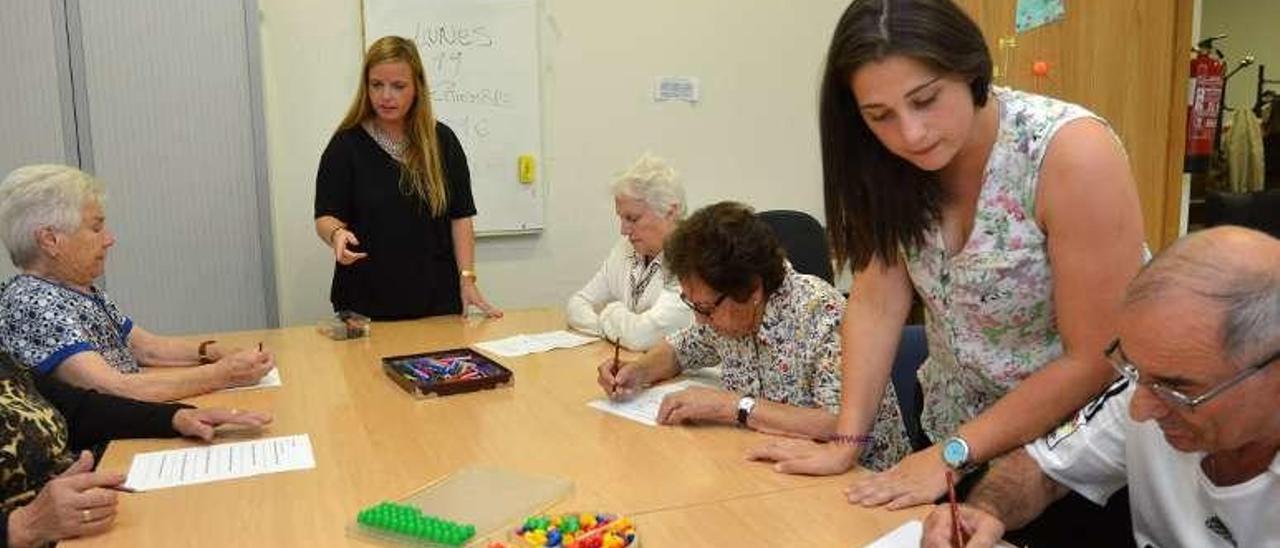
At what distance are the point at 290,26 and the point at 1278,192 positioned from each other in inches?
144

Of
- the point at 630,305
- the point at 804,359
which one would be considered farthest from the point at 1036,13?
the point at 804,359

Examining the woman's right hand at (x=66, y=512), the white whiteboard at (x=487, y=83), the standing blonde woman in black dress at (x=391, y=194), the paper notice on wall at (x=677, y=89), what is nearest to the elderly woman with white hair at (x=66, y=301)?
the woman's right hand at (x=66, y=512)

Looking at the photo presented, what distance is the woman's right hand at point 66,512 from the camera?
1.46 m

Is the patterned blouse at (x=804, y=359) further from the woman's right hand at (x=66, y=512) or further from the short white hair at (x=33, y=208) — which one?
the short white hair at (x=33, y=208)

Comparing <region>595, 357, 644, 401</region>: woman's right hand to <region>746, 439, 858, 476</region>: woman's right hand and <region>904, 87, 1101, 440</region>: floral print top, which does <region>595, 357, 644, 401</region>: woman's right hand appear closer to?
<region>746, 439, 858, 476</region>: woman's right hand

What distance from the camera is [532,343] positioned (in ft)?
9.04

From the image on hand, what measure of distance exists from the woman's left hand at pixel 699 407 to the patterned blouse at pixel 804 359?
0.39 ft

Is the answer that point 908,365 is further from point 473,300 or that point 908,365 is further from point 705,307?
point 473,300

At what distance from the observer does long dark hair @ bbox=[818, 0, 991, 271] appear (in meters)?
1.35

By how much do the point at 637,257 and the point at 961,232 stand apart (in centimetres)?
154

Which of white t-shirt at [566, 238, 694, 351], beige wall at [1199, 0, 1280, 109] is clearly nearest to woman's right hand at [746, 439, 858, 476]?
white t-shirt at [566, 238, 694, 351]

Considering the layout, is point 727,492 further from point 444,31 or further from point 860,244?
point 444,31

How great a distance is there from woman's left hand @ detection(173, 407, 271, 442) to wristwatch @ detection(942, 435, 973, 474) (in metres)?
1.29

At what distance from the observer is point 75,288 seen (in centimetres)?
230
